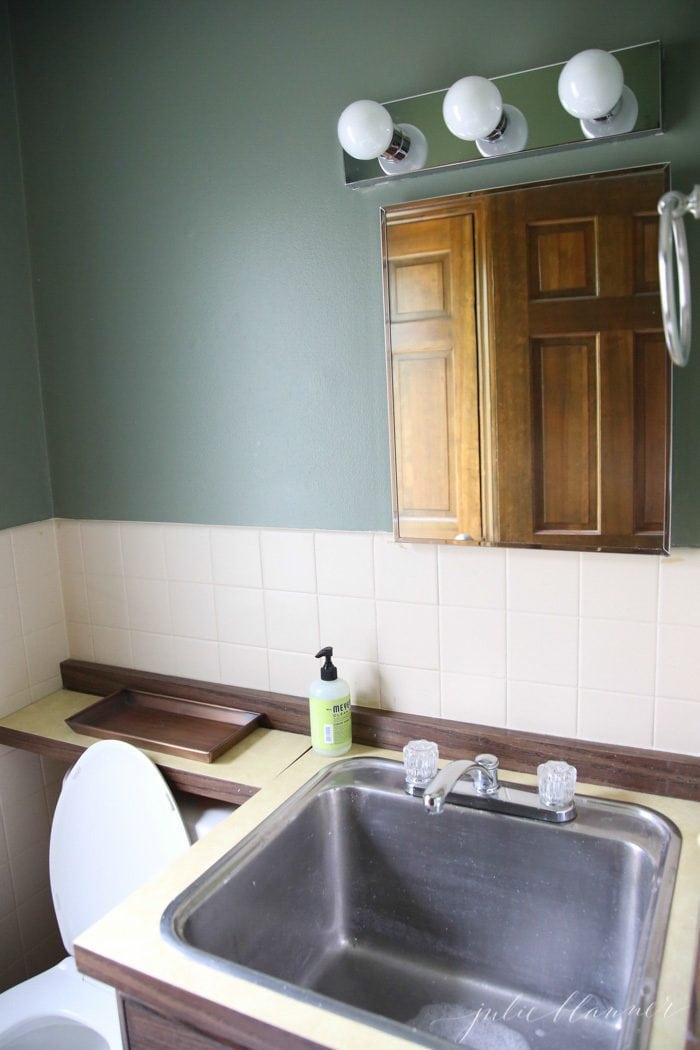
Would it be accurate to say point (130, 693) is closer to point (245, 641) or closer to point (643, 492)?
point (245, 641)

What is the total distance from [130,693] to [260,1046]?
982 millimetres

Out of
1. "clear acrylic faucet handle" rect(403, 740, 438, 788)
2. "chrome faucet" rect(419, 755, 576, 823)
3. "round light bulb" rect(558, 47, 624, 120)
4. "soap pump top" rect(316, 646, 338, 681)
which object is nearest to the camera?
"round light bulb" rect(558, 47, 624, 120)

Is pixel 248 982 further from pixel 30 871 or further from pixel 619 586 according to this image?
pixel 30 871

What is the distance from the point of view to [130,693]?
1.77m

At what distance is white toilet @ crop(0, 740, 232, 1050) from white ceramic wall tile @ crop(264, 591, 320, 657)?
1.05ft

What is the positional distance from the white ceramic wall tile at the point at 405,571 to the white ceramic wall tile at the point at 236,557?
27 cm

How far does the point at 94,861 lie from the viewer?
1525mm

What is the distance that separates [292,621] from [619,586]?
0.62m

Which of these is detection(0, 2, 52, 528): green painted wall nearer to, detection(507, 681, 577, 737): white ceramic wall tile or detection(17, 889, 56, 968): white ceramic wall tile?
detection(17, 889, 56, 968): white ceramic wall tile

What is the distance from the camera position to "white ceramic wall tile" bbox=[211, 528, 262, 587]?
1605 millimetres

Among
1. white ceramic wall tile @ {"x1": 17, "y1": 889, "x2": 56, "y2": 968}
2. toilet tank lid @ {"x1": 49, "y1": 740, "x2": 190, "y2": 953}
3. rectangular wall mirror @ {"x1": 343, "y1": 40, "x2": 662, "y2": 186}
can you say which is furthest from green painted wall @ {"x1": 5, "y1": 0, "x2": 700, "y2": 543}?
white ceramic wall tile @ {"x1": 17, "y1": 889, "x2": 56, "y2": 968}

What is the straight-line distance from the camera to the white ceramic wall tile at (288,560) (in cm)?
154

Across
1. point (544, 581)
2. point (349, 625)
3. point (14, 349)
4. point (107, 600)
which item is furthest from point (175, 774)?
point (14, 349)

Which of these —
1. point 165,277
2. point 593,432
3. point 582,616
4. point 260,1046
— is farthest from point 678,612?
point 165,277
